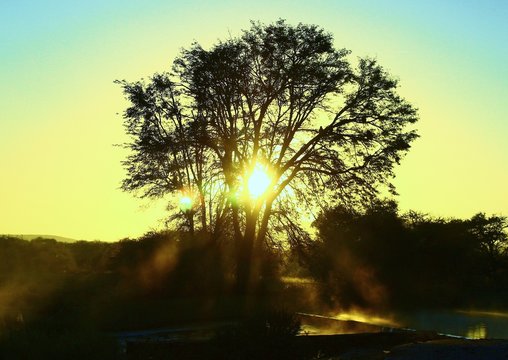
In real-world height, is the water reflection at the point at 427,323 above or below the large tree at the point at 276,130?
below

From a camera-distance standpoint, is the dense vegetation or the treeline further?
the treeline

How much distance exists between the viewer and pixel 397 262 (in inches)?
2020

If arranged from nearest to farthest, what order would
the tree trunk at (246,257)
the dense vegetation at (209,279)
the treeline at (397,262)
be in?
1. the dense vegetation at (209,279)
2. the tree trunk at (246,257)
3. the treeline at (397,262)

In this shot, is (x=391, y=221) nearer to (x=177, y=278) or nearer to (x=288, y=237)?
(x=288, y=237)

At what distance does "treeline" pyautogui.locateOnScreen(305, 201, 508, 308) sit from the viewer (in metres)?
40.8

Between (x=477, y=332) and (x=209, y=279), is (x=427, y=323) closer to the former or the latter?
(x=477, y=332)

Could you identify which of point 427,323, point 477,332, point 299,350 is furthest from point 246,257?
point 299,350

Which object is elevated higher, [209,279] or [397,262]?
[397,262]

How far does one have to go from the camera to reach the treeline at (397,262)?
134 feet

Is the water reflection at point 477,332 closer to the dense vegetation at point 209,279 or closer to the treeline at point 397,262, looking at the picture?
the dense vegetation at point 209,279

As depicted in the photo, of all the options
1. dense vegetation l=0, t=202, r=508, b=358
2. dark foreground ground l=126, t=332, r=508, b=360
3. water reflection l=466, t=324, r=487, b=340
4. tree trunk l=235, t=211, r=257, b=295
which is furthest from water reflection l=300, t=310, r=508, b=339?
tree trunk l=235, t=211, r=257, b=295

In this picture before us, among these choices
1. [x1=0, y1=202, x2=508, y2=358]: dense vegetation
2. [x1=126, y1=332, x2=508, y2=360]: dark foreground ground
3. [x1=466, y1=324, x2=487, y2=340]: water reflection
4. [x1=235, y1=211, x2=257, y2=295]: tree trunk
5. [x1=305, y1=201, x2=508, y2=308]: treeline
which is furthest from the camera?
[x1=305, y1=201, x2=508, y2=308]: treeline

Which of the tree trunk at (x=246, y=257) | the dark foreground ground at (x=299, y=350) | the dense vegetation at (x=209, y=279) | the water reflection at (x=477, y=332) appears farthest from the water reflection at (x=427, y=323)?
the tree trunk at (x=246, y=257)

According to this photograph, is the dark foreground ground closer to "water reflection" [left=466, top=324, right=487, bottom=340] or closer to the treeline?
"water reflection" [left=466, top=324, right=487, bottom=340]
